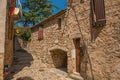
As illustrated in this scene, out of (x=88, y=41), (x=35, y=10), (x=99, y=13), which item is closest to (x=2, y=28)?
(x=88, y=41)

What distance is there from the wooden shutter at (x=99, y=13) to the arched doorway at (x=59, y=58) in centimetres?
500

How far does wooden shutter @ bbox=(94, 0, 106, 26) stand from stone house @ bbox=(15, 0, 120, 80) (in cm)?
5

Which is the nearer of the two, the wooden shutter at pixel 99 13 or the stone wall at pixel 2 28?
the wooden shutter at pixel 99 13

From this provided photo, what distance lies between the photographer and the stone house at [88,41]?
5016mm

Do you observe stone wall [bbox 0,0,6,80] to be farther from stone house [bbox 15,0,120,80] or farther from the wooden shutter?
the wooden shutter

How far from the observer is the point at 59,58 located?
1071 centimetres

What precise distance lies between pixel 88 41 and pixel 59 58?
A: 191 inches

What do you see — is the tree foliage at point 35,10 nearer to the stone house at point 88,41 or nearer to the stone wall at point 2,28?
the stone house at point 88,41

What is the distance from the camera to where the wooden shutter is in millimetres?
5401

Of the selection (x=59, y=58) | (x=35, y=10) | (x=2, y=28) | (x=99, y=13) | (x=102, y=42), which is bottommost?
(x=59, y=58)

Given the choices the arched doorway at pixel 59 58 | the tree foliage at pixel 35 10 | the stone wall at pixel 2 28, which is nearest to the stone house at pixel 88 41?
the arched doorway at pixel 59 58

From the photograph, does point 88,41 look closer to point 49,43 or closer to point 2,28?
point 2,28

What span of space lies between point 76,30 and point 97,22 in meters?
1.64

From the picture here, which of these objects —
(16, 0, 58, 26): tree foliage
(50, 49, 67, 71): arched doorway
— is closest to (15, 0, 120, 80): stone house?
(50, 49, 67, 71): arched doorway
